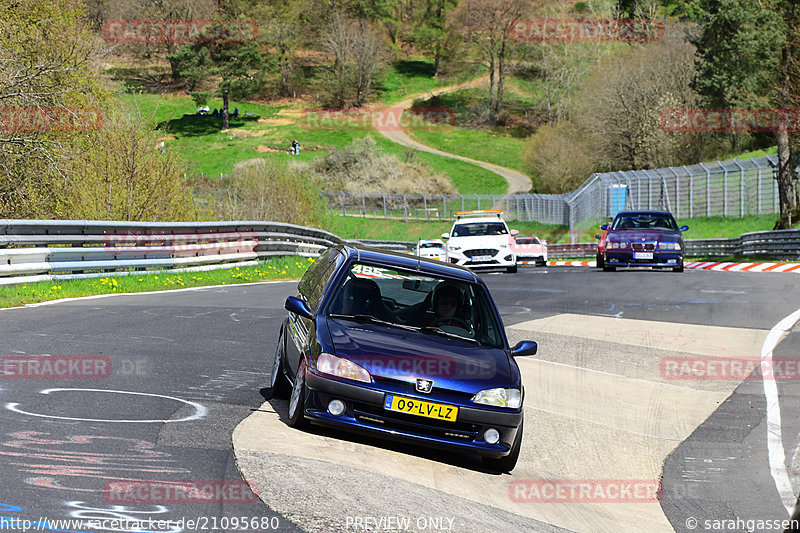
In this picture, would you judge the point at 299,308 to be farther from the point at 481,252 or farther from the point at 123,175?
the point at 481,252

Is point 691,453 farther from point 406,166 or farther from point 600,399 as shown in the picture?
point 406,166

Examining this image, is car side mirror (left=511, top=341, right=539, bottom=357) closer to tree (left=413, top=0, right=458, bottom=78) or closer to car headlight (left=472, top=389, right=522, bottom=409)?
Result: car headlight (left=472, top=389, right=522, bottom=409)

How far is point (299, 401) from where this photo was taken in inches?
276

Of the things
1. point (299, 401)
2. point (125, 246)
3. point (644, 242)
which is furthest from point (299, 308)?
point (644, 242)

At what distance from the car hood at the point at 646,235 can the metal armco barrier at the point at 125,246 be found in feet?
29.9

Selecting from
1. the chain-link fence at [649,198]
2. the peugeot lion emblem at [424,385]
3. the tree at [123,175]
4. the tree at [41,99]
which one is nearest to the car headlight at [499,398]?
the peugeot lion emblem at [424,385]

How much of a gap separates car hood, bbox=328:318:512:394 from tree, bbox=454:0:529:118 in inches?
4162

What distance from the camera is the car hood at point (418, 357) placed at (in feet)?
22.5

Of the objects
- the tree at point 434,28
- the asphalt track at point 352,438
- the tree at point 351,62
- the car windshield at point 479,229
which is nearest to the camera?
the asphalt track at point 352,438

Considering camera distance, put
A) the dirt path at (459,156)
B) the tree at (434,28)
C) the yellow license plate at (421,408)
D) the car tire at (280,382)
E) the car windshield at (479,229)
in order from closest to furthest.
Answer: the yellow license plate at (421,408) → the car tire at (280,382) → the car windshield at (479,229) → the dirt path at (459,156) → the tree at (434,28)

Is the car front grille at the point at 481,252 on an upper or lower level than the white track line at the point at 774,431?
lower

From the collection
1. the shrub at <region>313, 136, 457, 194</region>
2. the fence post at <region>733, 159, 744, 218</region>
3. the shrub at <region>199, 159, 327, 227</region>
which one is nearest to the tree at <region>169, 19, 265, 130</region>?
the shrub at <region>313, 136, 457, 194</region>

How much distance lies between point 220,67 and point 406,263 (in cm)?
9722

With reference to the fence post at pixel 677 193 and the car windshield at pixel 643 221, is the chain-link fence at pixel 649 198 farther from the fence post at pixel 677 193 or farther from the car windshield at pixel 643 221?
the car windshield at pixel 643 221
